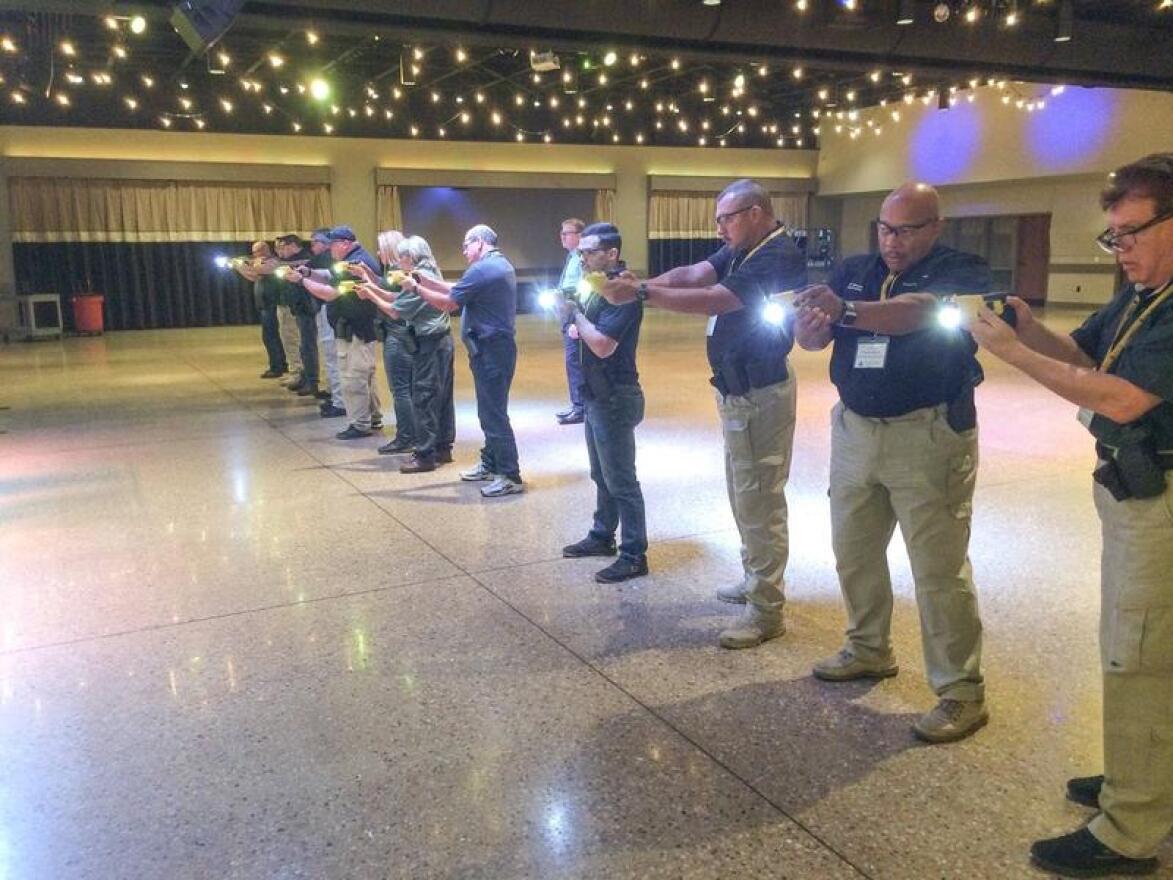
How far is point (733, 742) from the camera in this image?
2.74 metres

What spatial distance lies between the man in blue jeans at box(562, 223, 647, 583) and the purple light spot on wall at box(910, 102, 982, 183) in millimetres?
18531

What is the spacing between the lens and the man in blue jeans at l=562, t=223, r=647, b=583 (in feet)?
13.1

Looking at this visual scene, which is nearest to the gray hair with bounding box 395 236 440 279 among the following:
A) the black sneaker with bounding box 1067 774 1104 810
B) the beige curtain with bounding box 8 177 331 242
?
the black sneaker with bounding box 1067 774 1104 810

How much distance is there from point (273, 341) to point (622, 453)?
7765mm

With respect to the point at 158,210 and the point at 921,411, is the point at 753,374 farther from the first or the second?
the point at 158,210

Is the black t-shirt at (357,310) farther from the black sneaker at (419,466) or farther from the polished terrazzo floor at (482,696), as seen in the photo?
the polished terrazzo floor at (482,696)

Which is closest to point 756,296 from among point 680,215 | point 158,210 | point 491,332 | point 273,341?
point 491,332

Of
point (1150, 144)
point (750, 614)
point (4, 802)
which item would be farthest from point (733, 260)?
point (1150, 144)

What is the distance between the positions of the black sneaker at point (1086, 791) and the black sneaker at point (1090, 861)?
0.25 meters

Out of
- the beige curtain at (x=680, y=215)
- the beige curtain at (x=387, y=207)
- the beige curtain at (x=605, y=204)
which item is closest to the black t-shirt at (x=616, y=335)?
the beige curtain at (x=387, y=207)

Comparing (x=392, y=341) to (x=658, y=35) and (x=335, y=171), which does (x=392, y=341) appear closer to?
(x=658, y=35)

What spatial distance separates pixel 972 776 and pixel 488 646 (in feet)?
5.55

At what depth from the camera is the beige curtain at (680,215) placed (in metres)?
22.8

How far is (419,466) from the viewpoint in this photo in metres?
6.27
